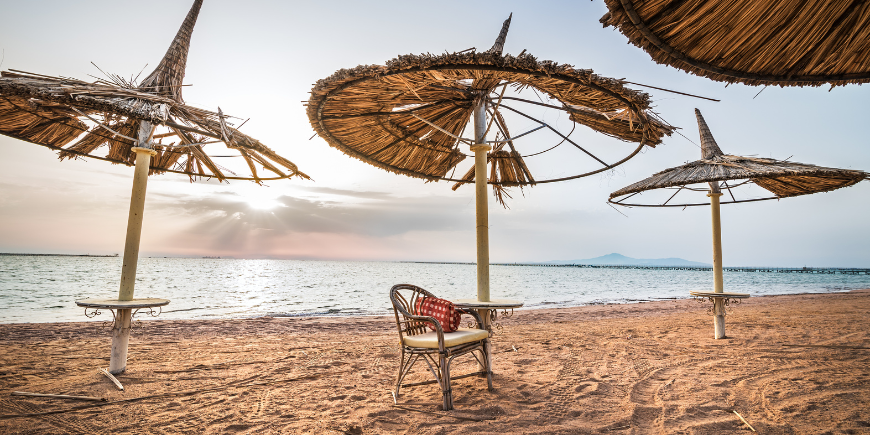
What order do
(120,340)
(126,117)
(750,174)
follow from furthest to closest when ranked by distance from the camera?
(750,174), (120,340), (126,117)

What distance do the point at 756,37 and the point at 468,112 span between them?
2921 millimetres

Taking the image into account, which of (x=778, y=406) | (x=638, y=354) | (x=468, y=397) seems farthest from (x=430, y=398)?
(x=638, y=354)

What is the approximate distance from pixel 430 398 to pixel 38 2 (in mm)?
7623

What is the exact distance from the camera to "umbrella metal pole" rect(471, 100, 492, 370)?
11.8 ft

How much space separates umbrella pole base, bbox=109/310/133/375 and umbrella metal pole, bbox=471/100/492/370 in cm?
330

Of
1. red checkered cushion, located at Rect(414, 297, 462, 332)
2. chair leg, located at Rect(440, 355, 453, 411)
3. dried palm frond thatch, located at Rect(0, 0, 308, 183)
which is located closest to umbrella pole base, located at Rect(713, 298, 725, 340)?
red checkered cushion, located at Rect(414, 297, 462, 332)

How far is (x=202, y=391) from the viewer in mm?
3215

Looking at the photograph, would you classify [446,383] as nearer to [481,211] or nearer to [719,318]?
[481,211]

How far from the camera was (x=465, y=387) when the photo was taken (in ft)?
10.9

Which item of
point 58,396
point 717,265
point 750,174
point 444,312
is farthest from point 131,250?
point 717,265

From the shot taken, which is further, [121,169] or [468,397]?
[121,169]

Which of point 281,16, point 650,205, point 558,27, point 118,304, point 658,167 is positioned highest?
point 281,16

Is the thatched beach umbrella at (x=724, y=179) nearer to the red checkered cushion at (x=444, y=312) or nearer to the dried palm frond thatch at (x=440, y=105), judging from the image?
the dried palm frond thatch at (x=440, y=105)

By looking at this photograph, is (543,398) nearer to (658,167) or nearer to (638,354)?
(638,354)
